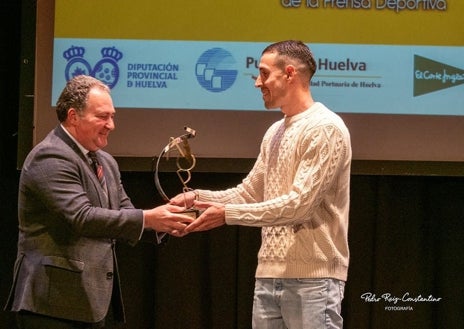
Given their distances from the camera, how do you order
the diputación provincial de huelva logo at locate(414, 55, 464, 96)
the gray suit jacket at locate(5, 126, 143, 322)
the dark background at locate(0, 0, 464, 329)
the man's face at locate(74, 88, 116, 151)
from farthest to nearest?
the dark background at locate(0, 0, 464, 329) → the diputación provincial de huelva logo at locate(414, 55, 464, 96) → the man's face at locate(74, 88, 116, 151) → the gray suit jacket at locate(5, 126, 143, 322)

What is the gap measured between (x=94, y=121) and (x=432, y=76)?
2.04 metres

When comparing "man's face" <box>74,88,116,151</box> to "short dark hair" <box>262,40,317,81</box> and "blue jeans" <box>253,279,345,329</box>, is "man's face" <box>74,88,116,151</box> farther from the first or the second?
"blue jeans" <box>253,279,345,329</box>

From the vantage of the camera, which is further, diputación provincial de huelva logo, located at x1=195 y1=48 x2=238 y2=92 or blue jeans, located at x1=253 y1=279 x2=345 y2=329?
diputación provincial de huelva logo, located at x1=195 y1=48 x2=238 y2=92

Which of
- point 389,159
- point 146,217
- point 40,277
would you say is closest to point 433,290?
point 389,159

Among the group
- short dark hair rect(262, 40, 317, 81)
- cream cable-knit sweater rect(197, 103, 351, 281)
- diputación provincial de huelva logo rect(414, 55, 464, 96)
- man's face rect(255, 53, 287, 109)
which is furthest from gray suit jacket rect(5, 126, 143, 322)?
diputación provincial de huelva logo rect(414, 55, 464, 96)

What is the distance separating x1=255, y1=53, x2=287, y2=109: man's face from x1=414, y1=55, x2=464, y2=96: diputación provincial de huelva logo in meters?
1.46

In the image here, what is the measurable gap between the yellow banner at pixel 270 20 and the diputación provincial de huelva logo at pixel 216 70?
0.28 feet

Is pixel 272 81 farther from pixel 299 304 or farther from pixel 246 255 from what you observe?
pixel 246 255

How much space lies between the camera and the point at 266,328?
107 inches

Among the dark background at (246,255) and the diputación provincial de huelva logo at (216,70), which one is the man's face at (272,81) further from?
the dark background at (246,255)

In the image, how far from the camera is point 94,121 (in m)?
2.71

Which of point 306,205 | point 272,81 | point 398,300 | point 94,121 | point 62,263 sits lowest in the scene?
point 398,300

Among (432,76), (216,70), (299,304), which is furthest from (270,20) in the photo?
(299,304)

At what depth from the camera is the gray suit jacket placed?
2.56 m
